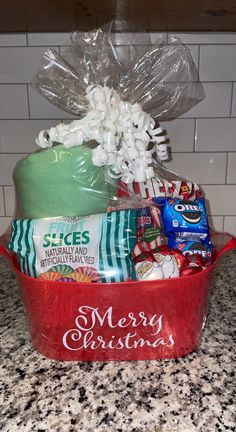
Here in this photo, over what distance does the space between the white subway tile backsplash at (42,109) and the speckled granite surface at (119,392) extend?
1.68ft

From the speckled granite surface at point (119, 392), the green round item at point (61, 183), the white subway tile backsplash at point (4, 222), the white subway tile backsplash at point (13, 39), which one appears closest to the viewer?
the speckled granite surface at point (119, 392)

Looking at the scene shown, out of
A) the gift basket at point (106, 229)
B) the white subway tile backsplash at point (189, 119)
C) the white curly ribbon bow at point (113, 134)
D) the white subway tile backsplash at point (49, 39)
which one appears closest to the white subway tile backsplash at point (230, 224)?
the white subway tile backsplash at point (189, 119)

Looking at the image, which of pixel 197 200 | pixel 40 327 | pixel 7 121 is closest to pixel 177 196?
pixel 197 200

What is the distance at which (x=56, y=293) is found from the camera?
0.50 meters

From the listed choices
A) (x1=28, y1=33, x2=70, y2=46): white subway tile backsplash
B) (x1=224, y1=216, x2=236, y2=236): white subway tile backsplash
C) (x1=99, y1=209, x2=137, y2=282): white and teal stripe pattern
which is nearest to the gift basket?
(x1=99, y1=209, x2=137, y2=282): white and teal stripe pattern

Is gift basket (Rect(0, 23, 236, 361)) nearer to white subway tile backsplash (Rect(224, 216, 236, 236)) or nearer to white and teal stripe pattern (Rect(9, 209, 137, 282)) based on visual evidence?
white and teal stripe pattern (Rect(9, 209, 137, 282))

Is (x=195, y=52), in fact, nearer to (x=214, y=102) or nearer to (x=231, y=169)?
(x=214, y=102)

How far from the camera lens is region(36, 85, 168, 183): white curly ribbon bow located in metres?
0.56

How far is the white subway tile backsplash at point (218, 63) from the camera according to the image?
2.88 feet

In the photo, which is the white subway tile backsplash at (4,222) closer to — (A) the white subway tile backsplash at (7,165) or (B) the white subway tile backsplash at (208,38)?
(A) the white subway tile backsplash at (7,165)

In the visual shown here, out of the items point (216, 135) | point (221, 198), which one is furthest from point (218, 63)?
point (221, 198)

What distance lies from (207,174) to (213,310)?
1.22 ft

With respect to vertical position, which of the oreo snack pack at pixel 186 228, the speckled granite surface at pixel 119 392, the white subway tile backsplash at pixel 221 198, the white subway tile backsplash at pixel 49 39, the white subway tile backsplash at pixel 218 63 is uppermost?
the white subway tile backsplash at pixel 49 39

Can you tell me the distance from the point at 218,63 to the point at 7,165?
1.77 ft
